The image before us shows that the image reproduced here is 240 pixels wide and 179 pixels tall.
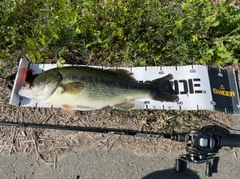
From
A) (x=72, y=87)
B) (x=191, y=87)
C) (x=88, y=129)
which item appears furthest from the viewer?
(x=191, y=87)

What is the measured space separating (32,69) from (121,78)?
55.7 inches

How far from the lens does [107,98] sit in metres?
3.09

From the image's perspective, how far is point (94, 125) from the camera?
3350 mm

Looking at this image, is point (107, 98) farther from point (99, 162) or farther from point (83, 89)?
point (99, 162)

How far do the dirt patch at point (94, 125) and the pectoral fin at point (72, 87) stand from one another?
51 cm

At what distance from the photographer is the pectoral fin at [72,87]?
2963 mm

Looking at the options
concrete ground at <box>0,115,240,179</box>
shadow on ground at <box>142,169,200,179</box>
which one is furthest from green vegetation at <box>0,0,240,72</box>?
shadow on ground at <box>142,169,200,179</box>

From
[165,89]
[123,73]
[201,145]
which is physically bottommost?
[201,145]

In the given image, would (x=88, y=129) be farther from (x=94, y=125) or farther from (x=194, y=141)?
(x=194, y=141)

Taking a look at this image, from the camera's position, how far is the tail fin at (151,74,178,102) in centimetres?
330

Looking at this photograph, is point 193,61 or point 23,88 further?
point 193,61

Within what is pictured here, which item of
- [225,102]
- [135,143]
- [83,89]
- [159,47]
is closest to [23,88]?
[83,89]

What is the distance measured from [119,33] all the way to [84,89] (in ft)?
3.59

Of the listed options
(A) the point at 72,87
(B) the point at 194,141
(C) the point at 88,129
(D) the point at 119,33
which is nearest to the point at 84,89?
(A) the point at 72,87
